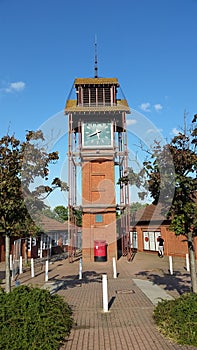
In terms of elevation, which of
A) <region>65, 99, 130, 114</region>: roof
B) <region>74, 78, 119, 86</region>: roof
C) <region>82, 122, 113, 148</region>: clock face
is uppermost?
<region>74, 78, 119, 86</region>: roof

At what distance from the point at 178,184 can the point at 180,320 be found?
10.3 ft

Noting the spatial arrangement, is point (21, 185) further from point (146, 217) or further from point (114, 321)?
point (146, 217)

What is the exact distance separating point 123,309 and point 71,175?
15.2 meters

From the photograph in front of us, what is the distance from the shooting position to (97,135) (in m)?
23.8

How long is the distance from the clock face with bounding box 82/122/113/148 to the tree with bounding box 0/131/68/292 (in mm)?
14729

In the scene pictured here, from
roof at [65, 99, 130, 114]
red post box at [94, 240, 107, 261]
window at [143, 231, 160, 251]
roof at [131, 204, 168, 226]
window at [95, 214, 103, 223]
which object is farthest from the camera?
roof at [131, 204, 168, 226]

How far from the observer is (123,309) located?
846cm

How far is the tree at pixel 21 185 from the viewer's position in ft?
26.5

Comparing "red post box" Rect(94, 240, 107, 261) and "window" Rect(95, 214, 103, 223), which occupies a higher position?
"window" Rect(95, 214, 103, 223)

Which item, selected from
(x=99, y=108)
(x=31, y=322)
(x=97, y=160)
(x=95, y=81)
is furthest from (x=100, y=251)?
(x=31, y=322)

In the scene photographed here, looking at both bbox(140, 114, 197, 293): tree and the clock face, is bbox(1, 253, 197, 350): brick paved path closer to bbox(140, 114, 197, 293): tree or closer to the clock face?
bbox(140, 114, 197, 293): tree

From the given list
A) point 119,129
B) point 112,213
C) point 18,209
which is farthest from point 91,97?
point 18,209

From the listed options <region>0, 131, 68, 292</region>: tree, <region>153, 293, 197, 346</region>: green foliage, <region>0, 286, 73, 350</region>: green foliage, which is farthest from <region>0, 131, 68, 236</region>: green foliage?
<region>153, 293, 197, 346</region>: green foliage

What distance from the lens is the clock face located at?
2364 cm
